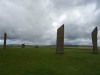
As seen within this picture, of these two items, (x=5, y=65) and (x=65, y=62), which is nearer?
→ (x=5, y=65)

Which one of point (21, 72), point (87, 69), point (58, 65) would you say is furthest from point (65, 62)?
point (21, 72)

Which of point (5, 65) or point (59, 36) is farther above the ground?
point (59, 36)

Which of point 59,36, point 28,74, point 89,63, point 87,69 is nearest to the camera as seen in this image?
point 28,74

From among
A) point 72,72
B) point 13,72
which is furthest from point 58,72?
point 13,72

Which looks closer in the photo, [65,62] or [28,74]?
[28,74]

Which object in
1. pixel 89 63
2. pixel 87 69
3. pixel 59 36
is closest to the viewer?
pixel 87 69

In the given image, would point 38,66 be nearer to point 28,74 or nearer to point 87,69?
point 28,74

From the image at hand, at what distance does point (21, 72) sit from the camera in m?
18.1

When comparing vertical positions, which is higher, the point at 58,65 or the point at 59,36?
the point at 59,36

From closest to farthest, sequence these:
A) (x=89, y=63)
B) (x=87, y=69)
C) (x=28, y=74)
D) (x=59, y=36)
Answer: (x=28, y=74) < (x=87, y=69) < (x=89, y=63) < (x=59, y=36)

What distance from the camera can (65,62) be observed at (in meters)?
22.6

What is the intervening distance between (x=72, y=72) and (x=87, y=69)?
6.37 ft

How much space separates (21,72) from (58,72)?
3289 millimetres

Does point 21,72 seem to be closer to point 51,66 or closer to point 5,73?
point 5,73
